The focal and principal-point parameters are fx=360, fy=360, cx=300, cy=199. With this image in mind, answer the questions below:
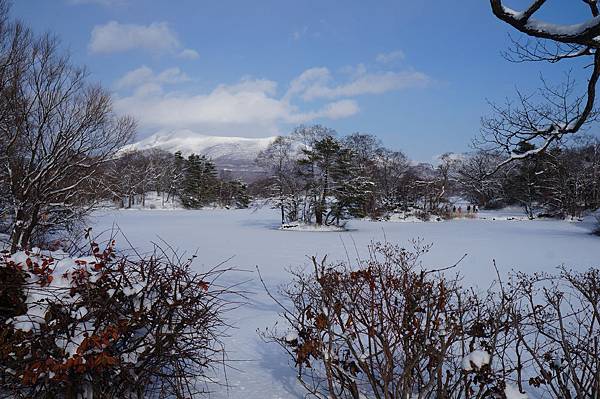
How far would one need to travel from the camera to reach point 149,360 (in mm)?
2709

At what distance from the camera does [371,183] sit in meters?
23.7

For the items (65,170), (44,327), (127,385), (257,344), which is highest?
(65,170)

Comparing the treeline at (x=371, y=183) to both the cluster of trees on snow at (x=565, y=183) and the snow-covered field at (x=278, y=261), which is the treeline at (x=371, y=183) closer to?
the cluster of trees on snow at (x=565, y=183)

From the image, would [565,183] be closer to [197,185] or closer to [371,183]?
[371,183]

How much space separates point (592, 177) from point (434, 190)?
45.4 ft

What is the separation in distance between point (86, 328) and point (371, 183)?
22122 millimetres

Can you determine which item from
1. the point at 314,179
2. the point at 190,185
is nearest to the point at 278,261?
the point at 314,179

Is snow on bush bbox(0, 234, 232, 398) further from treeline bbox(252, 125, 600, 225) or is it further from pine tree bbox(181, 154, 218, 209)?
pine tree bbox(181, 154, 218, 209)

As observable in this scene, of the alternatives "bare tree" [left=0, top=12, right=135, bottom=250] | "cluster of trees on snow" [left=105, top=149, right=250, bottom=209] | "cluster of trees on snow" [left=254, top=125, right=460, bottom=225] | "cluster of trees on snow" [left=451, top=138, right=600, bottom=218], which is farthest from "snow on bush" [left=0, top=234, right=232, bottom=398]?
"cluster of trees on snow" [left=105, top=149, right=250, bottom=209]

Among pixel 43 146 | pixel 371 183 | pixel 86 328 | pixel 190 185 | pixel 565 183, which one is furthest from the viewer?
pixel 190 185

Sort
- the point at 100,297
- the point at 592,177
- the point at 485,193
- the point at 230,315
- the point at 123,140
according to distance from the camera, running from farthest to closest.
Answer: the point at 485,193
the point at 592,177
the point at 123,140
the point at 230,315
the point at 100,297

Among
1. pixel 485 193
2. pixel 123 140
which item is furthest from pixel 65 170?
pixel 485 193

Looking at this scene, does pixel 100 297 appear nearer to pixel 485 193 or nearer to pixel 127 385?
pixel 127 385

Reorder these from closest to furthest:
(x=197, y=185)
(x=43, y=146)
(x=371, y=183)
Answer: (x=43, y=146)
(x=371, y=183)
(x=197, y=185)
